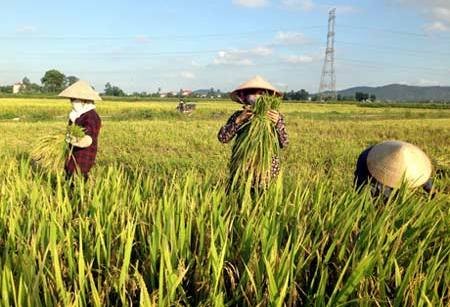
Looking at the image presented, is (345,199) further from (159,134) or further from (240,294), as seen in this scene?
(159,134)

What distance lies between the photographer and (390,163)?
2.88m

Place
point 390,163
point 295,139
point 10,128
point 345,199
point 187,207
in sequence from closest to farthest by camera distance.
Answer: point 187,207 < point 345,199 < point 390,163 < point 295,139 < point 10,128

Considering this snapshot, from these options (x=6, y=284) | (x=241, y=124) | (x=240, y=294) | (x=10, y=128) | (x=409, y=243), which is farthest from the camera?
(x=10, y=128)

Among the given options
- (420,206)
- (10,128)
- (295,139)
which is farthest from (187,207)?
(10,128)

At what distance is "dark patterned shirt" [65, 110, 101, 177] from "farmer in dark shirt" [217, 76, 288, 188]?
1.33 meters

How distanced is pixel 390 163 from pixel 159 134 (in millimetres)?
10457

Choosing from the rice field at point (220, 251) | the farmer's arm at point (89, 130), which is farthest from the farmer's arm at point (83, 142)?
the rice field at point (220, 251)

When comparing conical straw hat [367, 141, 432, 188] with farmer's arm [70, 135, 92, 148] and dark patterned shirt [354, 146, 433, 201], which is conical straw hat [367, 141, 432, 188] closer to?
dark patterned shirt [354, 146, 433, 201]

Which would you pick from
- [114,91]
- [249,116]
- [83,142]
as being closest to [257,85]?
[249,116]

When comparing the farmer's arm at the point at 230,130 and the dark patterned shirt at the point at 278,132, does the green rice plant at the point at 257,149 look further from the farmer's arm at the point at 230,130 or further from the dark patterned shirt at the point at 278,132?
the farmer's arm at the point at 230,130

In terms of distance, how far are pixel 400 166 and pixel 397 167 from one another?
2 centimetres

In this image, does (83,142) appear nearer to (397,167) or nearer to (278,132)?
(278,132)

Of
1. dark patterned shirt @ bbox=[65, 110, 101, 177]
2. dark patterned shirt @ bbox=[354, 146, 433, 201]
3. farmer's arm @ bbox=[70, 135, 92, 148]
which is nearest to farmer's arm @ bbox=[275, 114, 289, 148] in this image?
dark patterned shirt @ bbox=[354, 146, 433, 201]

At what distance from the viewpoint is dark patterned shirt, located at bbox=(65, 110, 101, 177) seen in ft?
13.5
